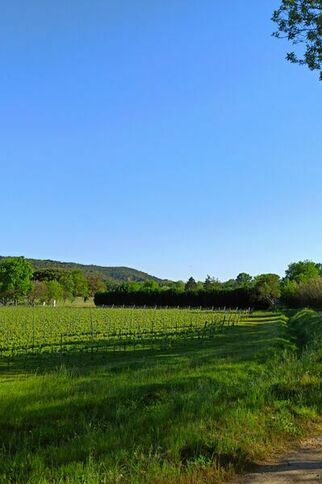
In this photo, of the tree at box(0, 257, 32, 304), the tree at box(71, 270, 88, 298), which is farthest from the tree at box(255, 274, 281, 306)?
the tree at box(71, 270, 88, 298)

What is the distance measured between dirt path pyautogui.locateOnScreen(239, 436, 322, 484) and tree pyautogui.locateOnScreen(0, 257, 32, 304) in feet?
429

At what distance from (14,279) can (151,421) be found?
128694mm

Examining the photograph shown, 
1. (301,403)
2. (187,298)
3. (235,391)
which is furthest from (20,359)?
(187,298)

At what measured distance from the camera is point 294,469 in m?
6.05

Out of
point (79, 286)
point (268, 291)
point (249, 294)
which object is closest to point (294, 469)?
point (268, 291)

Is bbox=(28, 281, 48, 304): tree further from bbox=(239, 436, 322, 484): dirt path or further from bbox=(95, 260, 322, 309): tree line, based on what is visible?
bbox=(239, 436, 322, 484): dirt path

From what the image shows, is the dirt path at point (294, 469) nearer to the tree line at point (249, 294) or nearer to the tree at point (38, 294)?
the tree line at point (249, 294)

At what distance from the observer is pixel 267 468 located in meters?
6.12

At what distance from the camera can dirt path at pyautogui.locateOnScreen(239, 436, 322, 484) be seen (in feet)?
18.6

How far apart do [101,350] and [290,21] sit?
17.9 metres

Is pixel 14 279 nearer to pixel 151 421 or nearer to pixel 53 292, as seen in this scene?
pixel 53 292

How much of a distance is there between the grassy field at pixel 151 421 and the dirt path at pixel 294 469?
0.27m

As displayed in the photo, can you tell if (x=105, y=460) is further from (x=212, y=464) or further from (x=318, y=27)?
(x=318, y=27)

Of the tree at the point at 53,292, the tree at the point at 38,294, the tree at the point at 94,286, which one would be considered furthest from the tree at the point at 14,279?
the tree at the point at 94,286
